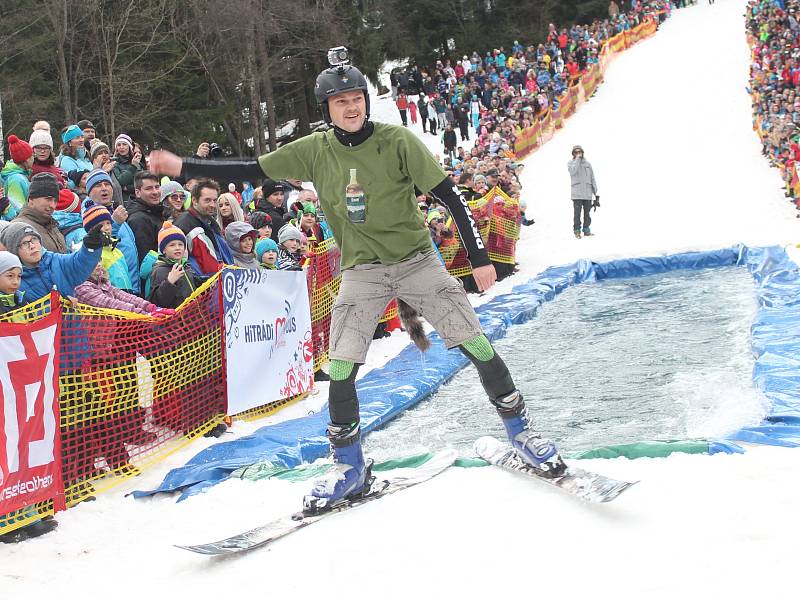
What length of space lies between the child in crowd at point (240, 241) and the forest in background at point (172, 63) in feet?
45.9

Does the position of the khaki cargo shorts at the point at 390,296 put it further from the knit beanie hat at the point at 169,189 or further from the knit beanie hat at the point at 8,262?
the knit beanie hat at the point at 169,189

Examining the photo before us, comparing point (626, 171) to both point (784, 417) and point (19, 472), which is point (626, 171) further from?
point (19, 472)

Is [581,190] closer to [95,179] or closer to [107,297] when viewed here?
[95,179]

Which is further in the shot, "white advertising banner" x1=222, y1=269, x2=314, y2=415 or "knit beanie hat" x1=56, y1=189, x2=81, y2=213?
"knit beanie hat" x1=56, y1=189, x2=81, y2=213

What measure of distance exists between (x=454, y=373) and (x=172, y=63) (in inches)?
771

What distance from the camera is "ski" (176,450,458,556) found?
4.36 meters

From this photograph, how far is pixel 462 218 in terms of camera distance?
4641mm

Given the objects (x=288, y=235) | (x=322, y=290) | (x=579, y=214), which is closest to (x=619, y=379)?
(x=322, y=290)

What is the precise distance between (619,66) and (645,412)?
117 feet

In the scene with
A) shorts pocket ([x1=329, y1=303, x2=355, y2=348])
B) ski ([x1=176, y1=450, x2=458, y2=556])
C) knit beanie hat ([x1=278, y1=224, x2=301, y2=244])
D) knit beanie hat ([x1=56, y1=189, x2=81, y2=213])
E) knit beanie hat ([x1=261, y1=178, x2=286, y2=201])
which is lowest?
ski ([x1=176, y1=450, x2=458, y2=556])

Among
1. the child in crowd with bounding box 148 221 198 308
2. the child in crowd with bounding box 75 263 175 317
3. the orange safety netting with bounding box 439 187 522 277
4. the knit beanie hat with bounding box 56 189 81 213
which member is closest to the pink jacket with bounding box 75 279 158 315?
the child in crowd with bounding box 75 263 175 317

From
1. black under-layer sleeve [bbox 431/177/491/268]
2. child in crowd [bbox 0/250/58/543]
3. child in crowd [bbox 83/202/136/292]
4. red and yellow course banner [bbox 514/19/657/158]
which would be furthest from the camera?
red and yellow course banner [bbox 514/19/657/158]

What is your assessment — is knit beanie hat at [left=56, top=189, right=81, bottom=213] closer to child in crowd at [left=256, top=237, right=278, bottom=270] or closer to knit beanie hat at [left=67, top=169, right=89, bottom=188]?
knit beanie hat at [left=67, top=169, right=89, bottom=188]

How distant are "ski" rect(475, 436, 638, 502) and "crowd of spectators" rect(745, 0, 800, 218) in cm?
1361
